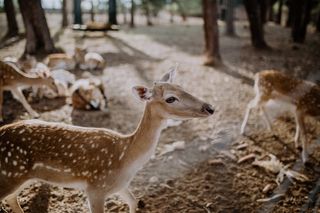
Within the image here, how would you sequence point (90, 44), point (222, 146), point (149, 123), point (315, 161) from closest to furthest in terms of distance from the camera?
point (149, 123), point (315, 161), point (222, 146), point (90, 44)

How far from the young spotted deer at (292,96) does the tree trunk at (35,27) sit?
243 inches

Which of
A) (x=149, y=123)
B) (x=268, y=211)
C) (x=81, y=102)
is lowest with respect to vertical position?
(x=268, y=211)

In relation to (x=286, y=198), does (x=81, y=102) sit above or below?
above

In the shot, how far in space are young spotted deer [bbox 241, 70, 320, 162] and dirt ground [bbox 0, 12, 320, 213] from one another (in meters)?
0.30

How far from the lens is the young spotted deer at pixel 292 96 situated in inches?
193

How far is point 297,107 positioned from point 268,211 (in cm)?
175

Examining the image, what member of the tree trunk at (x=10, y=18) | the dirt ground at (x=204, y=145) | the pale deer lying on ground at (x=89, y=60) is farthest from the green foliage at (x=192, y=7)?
the pale deer lying on ground at (x=89, y=60)

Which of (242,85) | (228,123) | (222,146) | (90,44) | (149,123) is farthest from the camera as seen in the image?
(90,44)

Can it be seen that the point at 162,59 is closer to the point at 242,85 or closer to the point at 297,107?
the point at 242,85

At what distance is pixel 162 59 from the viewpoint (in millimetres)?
9977

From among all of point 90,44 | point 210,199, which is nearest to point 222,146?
point 210,199

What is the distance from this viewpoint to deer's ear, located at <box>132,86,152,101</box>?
2959mm

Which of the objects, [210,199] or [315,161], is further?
[315,161]

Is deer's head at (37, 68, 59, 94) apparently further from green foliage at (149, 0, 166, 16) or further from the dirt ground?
green foliage at (149, 0, 166, 16)
